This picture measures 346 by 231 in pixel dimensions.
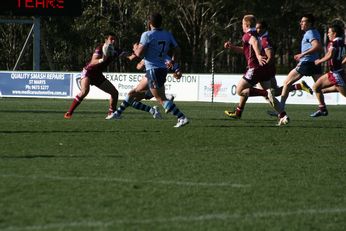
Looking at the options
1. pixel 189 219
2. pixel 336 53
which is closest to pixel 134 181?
pixel 189 219

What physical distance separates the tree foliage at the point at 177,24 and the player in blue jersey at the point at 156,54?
46.8 metres

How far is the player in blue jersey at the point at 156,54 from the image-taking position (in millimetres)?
16859

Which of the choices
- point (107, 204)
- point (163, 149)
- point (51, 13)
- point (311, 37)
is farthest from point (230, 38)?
point (107, 204)

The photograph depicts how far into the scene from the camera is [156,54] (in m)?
17.1

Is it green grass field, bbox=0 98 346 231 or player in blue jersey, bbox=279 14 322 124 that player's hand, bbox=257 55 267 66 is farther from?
green grass field, bbox=0 98 346 231

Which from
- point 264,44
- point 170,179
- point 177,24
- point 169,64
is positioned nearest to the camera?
point 170,179

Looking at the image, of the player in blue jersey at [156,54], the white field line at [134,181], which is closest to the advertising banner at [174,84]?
the player in blue jersey at [156,54]

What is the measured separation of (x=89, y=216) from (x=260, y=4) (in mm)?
60289

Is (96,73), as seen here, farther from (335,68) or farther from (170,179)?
(170,179)

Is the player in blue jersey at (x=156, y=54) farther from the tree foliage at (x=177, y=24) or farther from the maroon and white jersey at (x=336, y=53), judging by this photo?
the tree foliage at (x=177, y=24)

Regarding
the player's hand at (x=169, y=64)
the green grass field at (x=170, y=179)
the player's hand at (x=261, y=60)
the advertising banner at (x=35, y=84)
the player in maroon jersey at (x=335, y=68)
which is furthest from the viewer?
the advertising banner at (x=35, y=84)

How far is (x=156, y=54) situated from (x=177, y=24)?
52.5 meters

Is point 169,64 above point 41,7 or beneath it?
beneath

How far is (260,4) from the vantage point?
66688mm
